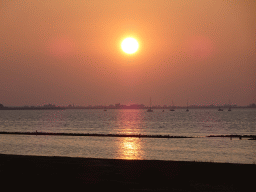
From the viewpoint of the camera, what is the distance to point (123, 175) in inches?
651

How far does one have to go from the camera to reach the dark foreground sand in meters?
13.9

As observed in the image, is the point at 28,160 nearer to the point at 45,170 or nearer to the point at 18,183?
the point at 45,170

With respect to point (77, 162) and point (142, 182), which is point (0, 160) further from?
point (142, 182)

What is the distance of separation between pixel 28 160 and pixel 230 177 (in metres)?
12.0

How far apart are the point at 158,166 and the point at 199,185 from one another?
213 inches

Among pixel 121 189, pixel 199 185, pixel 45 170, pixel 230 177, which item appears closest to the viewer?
pixel 121 189

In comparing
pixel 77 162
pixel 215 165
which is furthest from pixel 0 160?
pixel 215 165

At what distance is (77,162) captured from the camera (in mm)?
20797

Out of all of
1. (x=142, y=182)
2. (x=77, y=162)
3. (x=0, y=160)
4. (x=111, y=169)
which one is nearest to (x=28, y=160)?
(x=0, y=160)

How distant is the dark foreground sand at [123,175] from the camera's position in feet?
45.7

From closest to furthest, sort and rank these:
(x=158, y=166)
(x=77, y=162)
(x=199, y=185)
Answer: (x=199, y=185), (x=158, y=166), (x=77, y=162)

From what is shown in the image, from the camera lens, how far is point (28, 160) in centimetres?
2169

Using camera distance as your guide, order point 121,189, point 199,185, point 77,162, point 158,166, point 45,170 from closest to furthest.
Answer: point 121,189 → point 199,185 → point 45,170 → point 158,166 → point 77,162

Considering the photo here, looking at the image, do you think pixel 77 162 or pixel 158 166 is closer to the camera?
pixel 158 166
